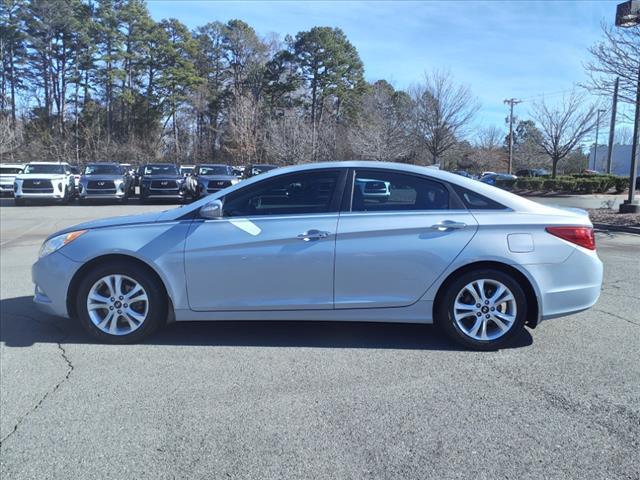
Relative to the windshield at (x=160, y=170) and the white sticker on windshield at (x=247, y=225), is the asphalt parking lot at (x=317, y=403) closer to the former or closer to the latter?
the white sticker on windshield at (x=247, y=225)

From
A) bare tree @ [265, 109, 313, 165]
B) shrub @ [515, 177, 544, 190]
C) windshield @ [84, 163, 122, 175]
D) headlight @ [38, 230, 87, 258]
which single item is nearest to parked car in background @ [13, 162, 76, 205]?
windshield @ [84, 163, 122, 175]

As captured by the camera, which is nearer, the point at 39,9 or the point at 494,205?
the point at 494,205

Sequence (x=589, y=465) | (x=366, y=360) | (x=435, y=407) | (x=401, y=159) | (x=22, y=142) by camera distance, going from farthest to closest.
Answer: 1. (x=22, y=142)
2. (x=401, y=159)
3. (x=366, y=360)
4. (x=435, y=407)
5. (x=589, y=465)

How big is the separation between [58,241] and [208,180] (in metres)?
18.7

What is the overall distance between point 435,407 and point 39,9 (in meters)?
57.5

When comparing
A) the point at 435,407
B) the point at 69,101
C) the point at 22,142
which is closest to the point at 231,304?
the point at 435,407

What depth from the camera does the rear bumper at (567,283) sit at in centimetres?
439

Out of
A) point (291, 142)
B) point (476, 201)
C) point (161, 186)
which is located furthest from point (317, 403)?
point (291, 142)

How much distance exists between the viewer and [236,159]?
162 ft

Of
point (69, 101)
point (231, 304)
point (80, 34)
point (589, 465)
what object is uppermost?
point (80, 34)

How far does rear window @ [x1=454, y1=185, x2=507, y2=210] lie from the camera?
453 centimetres

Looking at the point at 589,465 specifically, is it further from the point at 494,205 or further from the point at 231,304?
the point at 231,304

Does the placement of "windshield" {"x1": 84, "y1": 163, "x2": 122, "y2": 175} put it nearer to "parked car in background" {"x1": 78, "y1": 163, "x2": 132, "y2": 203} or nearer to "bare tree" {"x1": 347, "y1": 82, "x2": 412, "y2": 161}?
"parked car in background" {"x1": 78, "y1": 163, "x2": 132, "y2": 203}

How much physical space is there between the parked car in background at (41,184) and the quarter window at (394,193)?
67.8 feet
